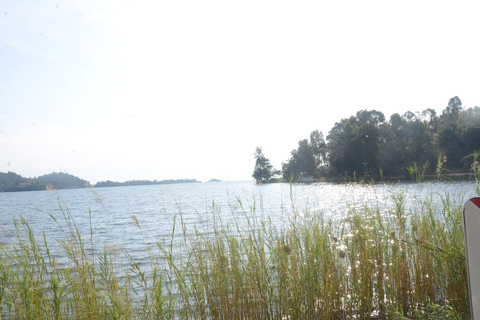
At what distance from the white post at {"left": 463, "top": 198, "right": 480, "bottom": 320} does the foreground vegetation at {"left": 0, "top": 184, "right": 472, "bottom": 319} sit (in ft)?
7.35

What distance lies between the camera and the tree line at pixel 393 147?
17.1 m

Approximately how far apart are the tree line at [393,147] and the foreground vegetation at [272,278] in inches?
412

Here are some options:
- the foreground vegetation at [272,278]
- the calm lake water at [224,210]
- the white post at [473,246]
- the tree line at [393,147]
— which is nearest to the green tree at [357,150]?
the tree line at [393,147]

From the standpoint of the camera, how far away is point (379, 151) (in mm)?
25547

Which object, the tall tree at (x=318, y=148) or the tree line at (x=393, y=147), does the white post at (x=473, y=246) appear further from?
the tall tree at (x=318, y=148)

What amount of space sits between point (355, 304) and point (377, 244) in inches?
23.9

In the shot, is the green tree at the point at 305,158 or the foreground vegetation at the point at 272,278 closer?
the foreground vegetation at the point at 272,278

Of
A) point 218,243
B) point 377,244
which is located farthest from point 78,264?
point 377,244

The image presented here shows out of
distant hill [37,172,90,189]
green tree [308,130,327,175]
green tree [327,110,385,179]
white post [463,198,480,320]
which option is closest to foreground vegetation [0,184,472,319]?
distant hill [37,172,90,189]

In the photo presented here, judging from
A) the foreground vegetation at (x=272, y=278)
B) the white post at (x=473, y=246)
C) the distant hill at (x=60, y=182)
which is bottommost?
the foreground vegetation at (x=272, y=278)

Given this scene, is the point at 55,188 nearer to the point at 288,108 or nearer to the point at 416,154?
the point at 288,108

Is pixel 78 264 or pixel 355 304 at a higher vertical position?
pixel 78 264

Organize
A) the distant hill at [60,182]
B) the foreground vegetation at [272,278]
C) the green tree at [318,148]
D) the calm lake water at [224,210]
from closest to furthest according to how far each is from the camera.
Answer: the foreground vegetation at [272,278], the distant hill at [60,182], the calm lake water at [224,210], the green tree at [318,148]

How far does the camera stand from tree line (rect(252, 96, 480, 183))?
1712 centimetres
